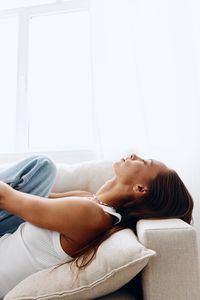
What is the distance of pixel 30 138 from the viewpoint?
2.21 m

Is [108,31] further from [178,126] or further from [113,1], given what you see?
[178,126]

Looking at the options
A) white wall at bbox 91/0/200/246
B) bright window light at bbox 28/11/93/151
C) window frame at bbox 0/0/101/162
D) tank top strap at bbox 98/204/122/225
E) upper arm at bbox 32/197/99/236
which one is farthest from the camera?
bright window light at bbox 28/11/93/151

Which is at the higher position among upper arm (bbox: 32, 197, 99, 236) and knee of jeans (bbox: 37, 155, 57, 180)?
knee of jeans (bbox: 37, 155, 57, 180)

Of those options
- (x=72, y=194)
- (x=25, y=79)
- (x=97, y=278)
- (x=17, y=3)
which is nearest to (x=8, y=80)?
(x=25, y=79)

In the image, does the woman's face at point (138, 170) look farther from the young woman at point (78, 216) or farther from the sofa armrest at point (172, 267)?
the sofa armrest at point (172, 267)

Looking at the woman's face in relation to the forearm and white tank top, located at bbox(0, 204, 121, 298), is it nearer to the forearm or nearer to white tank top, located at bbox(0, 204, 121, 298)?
the forearm

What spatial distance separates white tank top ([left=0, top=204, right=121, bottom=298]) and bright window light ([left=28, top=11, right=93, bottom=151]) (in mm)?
1194

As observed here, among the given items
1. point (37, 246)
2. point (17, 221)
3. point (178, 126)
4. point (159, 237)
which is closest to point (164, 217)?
point (159, 237)

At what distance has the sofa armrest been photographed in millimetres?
771

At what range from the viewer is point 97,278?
2.56 feet

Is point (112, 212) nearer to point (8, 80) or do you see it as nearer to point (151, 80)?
point (151, 80)

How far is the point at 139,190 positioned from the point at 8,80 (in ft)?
5.51

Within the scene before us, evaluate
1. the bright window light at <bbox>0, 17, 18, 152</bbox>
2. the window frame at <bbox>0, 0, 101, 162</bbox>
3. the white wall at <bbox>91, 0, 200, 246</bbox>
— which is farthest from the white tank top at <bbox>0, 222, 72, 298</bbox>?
the bright window light at <bbox>0, 17, 18, 152</bbox>

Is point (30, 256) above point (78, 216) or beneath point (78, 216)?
beneath
